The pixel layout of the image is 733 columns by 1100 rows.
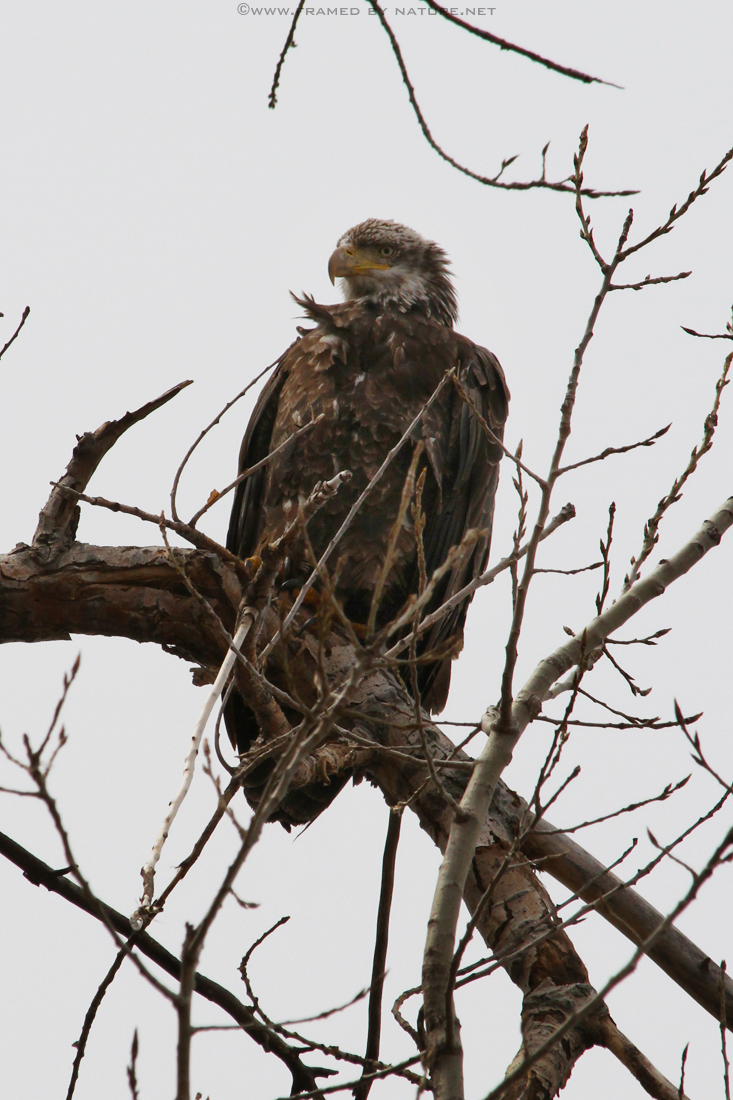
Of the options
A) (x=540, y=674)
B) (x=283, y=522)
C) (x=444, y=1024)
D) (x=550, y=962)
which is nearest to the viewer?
(x=444, y=1024)

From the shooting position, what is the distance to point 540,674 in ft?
6.87

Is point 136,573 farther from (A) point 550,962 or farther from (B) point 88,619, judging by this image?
(A) point 550,962

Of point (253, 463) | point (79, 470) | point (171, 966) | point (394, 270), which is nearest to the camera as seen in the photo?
point (171, 966)

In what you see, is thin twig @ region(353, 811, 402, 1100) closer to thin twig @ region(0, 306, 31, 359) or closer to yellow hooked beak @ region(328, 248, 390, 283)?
thin twig @ region(0, 306, 31, 359)

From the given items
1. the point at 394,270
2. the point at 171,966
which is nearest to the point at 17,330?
the point at 171,966

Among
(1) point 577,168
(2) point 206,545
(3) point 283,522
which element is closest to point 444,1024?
(2) point 206,545

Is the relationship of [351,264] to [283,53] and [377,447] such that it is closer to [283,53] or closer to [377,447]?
[377,447]

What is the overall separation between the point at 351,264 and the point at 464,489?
4.57 ft

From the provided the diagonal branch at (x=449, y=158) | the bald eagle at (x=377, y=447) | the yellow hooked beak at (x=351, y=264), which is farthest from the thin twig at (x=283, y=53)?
the yellow hooked beak at (x=351, y=264)

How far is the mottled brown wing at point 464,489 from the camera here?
4.44 meters

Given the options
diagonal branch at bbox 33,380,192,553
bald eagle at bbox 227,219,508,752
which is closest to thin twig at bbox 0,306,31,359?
diagonal branch at bbox 33,380,192,553

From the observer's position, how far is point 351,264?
510 cm

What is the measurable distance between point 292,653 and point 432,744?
525mm

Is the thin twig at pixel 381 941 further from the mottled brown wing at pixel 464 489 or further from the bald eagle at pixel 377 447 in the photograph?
the mottled brown wing at pixel 464 489
